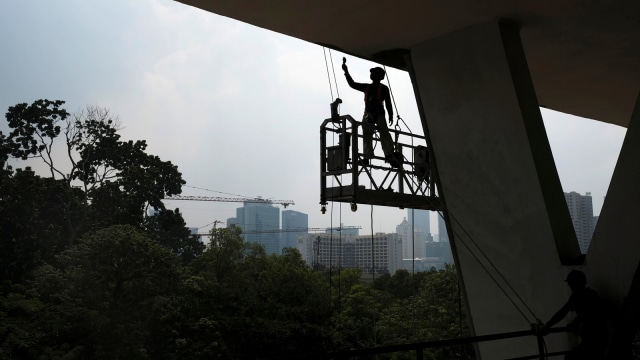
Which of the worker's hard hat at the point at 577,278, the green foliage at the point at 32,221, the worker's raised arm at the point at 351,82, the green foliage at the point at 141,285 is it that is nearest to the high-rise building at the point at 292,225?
the green foliage at the point at 141,285

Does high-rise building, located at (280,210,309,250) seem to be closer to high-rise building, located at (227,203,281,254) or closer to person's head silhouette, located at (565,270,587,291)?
high-rise building, located at (227,203,281,254)

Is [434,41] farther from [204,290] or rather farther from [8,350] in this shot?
[204,290]

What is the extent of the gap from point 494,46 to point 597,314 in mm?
3163

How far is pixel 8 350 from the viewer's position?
2702 cm

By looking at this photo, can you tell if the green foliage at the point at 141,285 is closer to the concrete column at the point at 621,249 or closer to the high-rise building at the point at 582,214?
the high-rise building at the point at 582,214

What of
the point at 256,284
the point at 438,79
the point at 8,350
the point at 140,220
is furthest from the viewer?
the point at 140,220

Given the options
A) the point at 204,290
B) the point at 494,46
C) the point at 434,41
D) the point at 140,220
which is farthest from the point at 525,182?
the point at 140,220

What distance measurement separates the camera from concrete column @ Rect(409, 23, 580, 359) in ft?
22.0

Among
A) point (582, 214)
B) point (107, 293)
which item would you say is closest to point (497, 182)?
point (107, 293)

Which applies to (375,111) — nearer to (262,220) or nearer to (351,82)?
(351,82)

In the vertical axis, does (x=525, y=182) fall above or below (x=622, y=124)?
below

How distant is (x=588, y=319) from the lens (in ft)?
18.6

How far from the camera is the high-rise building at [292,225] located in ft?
421

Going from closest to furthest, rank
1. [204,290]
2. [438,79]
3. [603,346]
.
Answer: [603,346] < [438,79] < [204,290]
